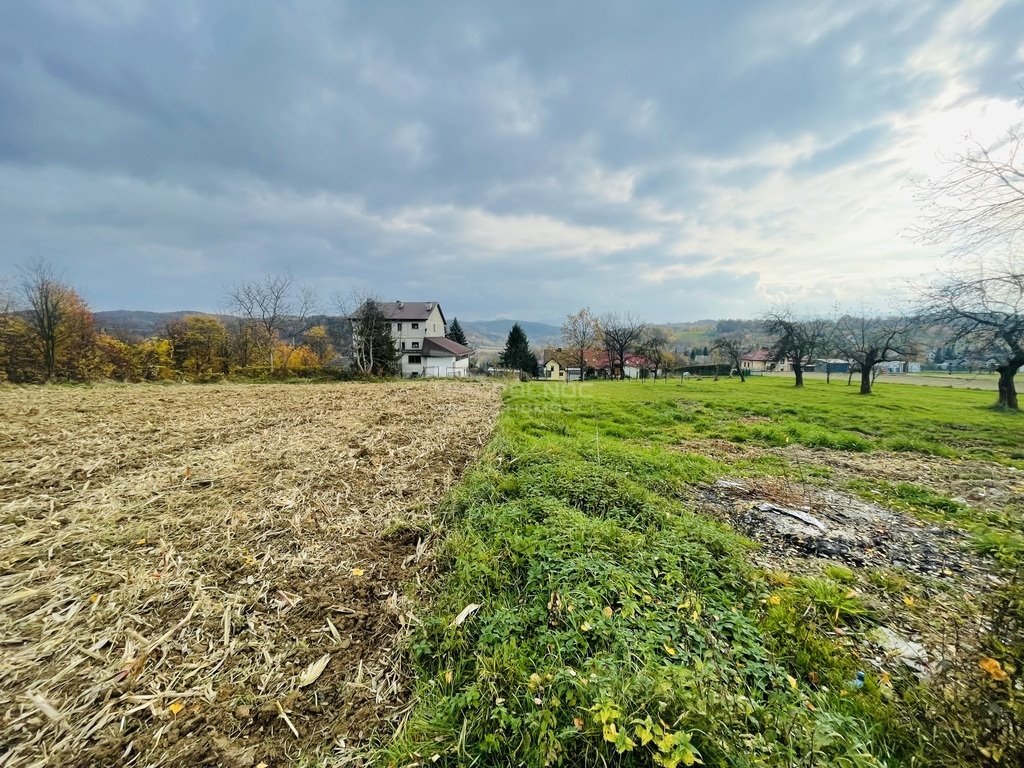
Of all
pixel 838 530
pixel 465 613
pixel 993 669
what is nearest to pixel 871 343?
pixel 838 530

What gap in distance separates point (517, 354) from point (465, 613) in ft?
174

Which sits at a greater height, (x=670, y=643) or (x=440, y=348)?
(x=440, y=348)

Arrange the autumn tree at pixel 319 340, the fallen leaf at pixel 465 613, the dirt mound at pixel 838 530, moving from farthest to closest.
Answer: the autumn tree at pixel 319 340
the dirt mound at pixel 838 530
the fallen leaf at pixel 465 613

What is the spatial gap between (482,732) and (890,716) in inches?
83.6

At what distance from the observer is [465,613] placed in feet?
8.54

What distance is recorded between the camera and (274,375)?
79.9 feet

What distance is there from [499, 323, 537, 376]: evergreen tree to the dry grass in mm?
49020

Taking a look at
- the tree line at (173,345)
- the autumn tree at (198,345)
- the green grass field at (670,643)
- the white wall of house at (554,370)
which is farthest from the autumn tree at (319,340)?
the green grass field at (670,643)

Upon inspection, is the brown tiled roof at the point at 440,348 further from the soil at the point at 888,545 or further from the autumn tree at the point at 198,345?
the soil at the point at 888,545

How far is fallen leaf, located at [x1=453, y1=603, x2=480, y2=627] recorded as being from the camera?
2.54 m

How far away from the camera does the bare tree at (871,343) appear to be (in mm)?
22688

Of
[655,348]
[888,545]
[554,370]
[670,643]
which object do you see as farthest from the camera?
→ [554,370]

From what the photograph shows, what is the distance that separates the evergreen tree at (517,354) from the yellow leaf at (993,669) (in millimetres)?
52416

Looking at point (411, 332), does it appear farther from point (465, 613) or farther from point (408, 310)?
point (465, 613)
